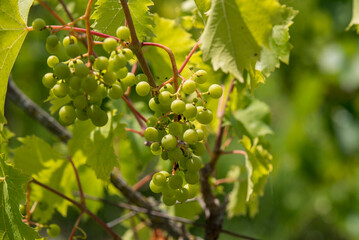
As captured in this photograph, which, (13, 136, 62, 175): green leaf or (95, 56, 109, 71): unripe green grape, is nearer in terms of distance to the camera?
(95, 56, 109, 71): unripe green grape

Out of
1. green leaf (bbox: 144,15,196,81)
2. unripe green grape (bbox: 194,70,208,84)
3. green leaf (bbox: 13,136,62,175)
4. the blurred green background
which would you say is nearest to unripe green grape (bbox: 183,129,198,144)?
unripe green grape (bbox: 194,70,208,84)

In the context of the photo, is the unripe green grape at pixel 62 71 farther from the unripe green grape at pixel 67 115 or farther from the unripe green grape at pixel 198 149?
the unripe green grape at pixel 198 149

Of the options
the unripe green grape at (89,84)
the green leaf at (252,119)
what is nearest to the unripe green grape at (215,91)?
the unripe green grape at (89,84)

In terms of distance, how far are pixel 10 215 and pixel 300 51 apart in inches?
147

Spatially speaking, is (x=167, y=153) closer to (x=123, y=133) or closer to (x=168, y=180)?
(x=168, y=180)

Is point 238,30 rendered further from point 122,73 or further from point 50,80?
point 50,80

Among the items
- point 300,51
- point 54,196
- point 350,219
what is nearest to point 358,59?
point 300,51

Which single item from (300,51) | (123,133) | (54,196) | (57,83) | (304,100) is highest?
(57,83)

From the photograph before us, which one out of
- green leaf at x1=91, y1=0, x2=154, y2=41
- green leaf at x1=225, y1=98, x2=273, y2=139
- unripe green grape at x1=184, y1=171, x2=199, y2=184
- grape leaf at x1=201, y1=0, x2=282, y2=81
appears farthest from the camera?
green leaf at x1=225, y1=98, x2=273, y2=139

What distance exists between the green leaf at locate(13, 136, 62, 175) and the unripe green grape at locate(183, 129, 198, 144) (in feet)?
2.20

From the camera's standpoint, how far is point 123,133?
1226 mm

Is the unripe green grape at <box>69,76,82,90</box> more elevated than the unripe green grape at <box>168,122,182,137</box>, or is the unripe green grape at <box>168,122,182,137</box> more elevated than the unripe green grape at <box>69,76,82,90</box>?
the unripe green grape at <box>69,76,82,90</box>

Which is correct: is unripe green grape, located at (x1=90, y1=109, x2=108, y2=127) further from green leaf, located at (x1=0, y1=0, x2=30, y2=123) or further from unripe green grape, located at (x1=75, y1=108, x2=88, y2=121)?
green leaf, located at (x1=0, y1=0, x2=30, y2=123)

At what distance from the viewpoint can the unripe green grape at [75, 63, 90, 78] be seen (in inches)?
31.5
